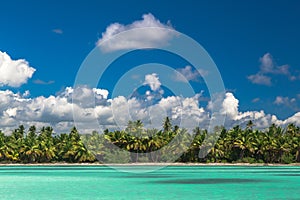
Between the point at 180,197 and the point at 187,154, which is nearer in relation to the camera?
the point at 180,197

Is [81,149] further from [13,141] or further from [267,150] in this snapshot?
[267,150]

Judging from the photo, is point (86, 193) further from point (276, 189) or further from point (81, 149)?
point (81, 149)

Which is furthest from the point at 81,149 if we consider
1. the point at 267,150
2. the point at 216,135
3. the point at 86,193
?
the point at 86,193

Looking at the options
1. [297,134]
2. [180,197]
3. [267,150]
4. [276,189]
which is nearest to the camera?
[180,197]

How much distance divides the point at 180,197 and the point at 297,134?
5109 cm

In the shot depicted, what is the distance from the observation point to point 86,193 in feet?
79.6

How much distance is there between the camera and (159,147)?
64.4 meters

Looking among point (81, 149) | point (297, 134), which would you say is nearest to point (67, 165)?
point (81, 149)

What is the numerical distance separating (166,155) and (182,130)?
4224 mm

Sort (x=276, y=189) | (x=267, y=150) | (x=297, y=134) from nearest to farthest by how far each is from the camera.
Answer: (x=276, y=189), (x=267, y=150), (x=297, y=134)

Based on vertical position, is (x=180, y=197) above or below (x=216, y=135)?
below

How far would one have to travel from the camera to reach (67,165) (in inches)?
2621

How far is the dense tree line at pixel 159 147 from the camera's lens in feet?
210

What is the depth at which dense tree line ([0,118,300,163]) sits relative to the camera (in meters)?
64.0
